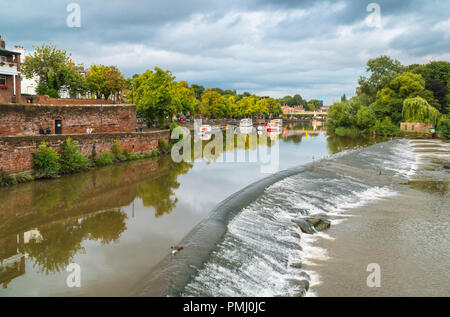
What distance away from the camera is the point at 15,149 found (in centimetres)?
2052

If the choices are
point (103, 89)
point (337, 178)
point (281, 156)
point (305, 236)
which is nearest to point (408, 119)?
point (281, 156)

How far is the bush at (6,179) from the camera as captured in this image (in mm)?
19486

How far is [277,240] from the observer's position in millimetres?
12406

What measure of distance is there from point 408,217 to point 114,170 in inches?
779

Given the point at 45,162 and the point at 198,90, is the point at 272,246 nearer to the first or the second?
the point at 45,162

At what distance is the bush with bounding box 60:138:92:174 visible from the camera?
23578mm

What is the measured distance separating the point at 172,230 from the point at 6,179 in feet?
40.8

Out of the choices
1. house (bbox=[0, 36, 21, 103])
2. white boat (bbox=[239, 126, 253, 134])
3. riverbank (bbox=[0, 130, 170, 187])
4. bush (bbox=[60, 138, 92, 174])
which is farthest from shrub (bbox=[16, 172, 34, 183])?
white boat (bbox=[239, 126, 253, 134])

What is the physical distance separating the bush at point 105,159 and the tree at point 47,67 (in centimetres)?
1259

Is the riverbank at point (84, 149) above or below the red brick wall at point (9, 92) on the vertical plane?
below

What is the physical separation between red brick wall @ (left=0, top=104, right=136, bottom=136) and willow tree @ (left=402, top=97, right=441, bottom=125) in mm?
52474

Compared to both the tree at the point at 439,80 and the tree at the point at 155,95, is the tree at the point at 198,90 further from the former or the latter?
the tree at the point at 155,95

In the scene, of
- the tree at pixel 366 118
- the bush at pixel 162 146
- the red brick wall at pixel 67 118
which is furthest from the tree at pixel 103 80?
the tree at pixel 366 118
